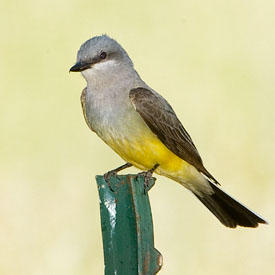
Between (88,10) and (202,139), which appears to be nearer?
(202,139)

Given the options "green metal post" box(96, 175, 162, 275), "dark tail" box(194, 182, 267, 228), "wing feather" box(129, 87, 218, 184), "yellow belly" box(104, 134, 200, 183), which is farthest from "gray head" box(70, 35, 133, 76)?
"green metal post" box(96, 175, 162, 275)

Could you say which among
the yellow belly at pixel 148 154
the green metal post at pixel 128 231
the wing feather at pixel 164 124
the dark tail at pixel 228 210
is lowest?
the green metal post at pixel 128 231

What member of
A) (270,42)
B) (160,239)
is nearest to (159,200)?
(160,239)

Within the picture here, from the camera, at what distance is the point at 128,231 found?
375cm

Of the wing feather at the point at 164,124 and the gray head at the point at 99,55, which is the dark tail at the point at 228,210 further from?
the gray head at the point at 99,55

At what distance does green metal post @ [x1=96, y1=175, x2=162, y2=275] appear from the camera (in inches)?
144

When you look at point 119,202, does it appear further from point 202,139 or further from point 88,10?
point 88,10

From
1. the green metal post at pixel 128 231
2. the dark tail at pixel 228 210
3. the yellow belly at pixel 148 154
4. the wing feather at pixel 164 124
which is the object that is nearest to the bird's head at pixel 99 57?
the wing feather at pixel 164 124

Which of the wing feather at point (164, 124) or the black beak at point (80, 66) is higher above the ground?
the black beak at point (80, 66)

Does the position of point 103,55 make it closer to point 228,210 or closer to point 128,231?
point 228,210

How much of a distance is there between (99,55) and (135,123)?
488 millimetres

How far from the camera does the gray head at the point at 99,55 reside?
568 centimetres

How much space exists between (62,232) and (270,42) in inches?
108

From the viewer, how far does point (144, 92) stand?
18.8 ft
